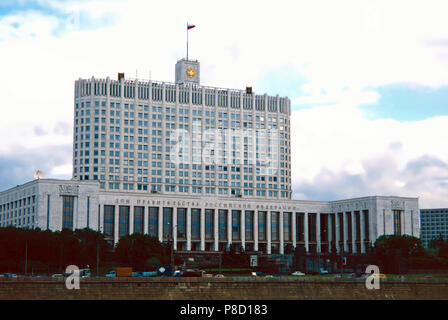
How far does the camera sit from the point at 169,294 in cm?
9388

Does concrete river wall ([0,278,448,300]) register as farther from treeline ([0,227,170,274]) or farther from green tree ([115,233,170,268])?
green tree ([115,233,170,268])

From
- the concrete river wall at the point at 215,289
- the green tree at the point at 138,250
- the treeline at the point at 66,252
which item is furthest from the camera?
the green tree at the point at 138,250

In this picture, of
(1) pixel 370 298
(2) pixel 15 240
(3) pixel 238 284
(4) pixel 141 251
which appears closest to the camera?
(3) pixel 238 284

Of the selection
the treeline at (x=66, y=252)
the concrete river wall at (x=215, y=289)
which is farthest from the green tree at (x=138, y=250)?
the concrete river wall at (x=215, y=289)

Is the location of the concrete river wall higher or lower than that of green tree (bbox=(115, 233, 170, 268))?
lower

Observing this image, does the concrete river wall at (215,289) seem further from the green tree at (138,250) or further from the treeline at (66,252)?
the green tree at (138,250)

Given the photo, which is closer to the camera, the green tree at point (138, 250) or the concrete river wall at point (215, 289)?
the concrete river wall at point (215, 289)

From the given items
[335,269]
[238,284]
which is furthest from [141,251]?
[238,284]

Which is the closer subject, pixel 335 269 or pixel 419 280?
pixel 419 280

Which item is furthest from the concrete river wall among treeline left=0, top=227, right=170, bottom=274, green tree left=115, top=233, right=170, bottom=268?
green tree left=115, top=233, right=170, bottom=268

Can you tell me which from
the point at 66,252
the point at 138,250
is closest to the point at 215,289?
the point at 66,252

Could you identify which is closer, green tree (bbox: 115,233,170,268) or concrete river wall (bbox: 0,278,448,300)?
concrete river wall (bbox: 0,278,448,300)
